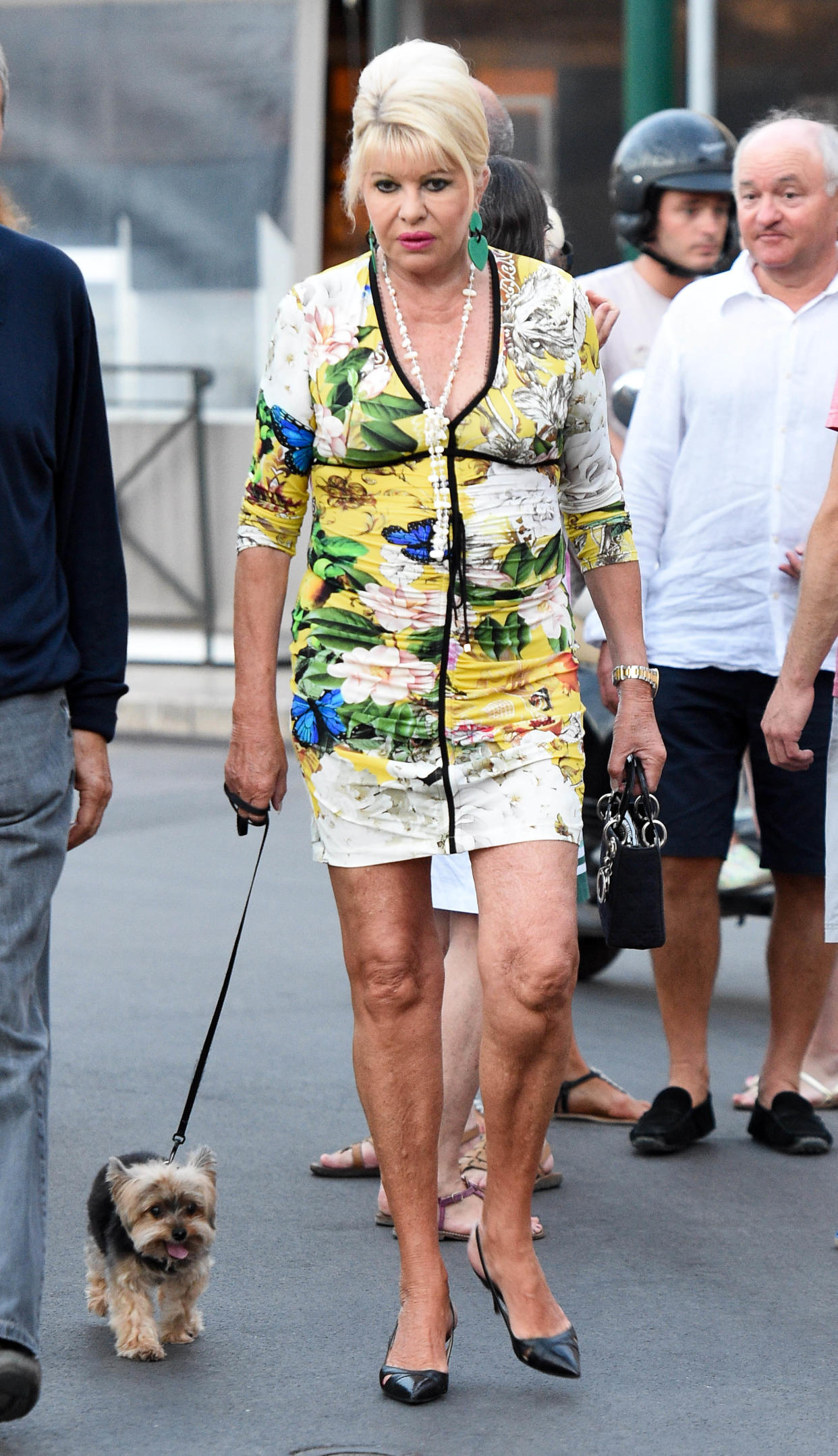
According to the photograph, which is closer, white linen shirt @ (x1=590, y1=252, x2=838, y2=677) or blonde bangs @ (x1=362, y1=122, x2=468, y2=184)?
blonde bangs @ (x1=362, y1=122, x2=468, y2=184)

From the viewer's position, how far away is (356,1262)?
13.9ft

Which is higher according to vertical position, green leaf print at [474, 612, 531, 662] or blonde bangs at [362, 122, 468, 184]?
blonde bangs at [362, 122, 468, 184]

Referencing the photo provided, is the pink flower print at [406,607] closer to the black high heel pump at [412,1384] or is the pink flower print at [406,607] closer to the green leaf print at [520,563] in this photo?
the green leaf print at [520,563]

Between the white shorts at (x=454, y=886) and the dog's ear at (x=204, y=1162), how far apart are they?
0.77 meters

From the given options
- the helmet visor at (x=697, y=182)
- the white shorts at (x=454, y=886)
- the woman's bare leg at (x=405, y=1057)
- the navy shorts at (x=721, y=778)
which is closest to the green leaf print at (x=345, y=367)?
the woman's bare leg at (x=405, y=1057)

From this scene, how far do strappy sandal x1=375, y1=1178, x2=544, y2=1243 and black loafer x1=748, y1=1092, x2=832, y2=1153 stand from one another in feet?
2.69

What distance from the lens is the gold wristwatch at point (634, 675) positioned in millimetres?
3803

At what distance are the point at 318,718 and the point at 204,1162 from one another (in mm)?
867

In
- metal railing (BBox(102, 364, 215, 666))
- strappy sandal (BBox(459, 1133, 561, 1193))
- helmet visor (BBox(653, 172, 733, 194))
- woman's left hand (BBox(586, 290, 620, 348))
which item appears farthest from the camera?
metal railing (BBox(102, 364, 215, 666))

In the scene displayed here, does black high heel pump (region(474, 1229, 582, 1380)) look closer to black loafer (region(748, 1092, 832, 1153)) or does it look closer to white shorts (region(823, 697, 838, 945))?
white shorts (region(823, 697, 838, 945))

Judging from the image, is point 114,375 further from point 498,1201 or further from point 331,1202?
point 498,1201

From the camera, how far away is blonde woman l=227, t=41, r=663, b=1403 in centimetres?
346

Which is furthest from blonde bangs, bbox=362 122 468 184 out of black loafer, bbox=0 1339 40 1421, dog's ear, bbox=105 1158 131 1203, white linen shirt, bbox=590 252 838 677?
black loafer, bbox=0 1339 40 1421

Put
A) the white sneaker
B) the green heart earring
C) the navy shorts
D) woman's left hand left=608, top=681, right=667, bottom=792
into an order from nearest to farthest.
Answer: the green heart earring → woman's left hand left=608, top=681, right=667, bottom=792 → the navy shorts → the white sneaker
